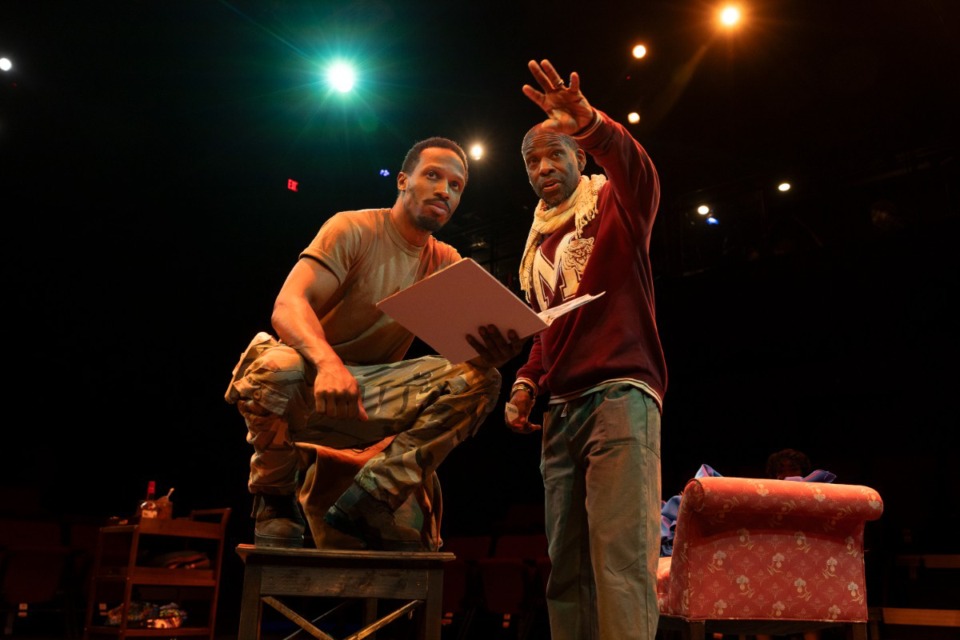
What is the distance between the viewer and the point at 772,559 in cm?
240

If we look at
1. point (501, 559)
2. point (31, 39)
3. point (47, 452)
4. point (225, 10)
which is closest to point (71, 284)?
point (47, 452)

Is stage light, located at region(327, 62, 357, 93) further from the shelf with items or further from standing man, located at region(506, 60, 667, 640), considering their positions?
standing man, located at region(506, 60, 667, 640)

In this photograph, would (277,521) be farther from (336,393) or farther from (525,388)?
(525,388)

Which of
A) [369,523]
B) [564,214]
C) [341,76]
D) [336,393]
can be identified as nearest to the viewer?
[336,393]

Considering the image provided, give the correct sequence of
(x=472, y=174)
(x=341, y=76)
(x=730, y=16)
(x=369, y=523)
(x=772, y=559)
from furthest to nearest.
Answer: (x=472, y=174) → (x=341, y=76) → (x=730, y=16) → (x=772, y=559) → (x=369, y=523)

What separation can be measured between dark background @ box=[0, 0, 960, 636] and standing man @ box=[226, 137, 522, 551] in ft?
13.7

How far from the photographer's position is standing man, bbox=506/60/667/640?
58.5 inches

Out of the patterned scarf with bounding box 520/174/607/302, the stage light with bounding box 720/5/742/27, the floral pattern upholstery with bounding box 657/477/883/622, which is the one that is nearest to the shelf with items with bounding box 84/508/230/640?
the floral pattern upholstery with bounding box 657/477/883/622

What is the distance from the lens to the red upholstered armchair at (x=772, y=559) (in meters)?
2.34

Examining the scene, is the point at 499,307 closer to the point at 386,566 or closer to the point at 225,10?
the point at 386,566

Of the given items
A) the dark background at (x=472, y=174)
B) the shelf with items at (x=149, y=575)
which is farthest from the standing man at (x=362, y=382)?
the dark background at (x=472, y=174)

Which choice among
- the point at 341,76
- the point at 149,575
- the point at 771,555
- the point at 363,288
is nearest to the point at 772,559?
the point at 771,555

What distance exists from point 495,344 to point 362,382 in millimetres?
345

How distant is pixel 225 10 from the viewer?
5605mm
